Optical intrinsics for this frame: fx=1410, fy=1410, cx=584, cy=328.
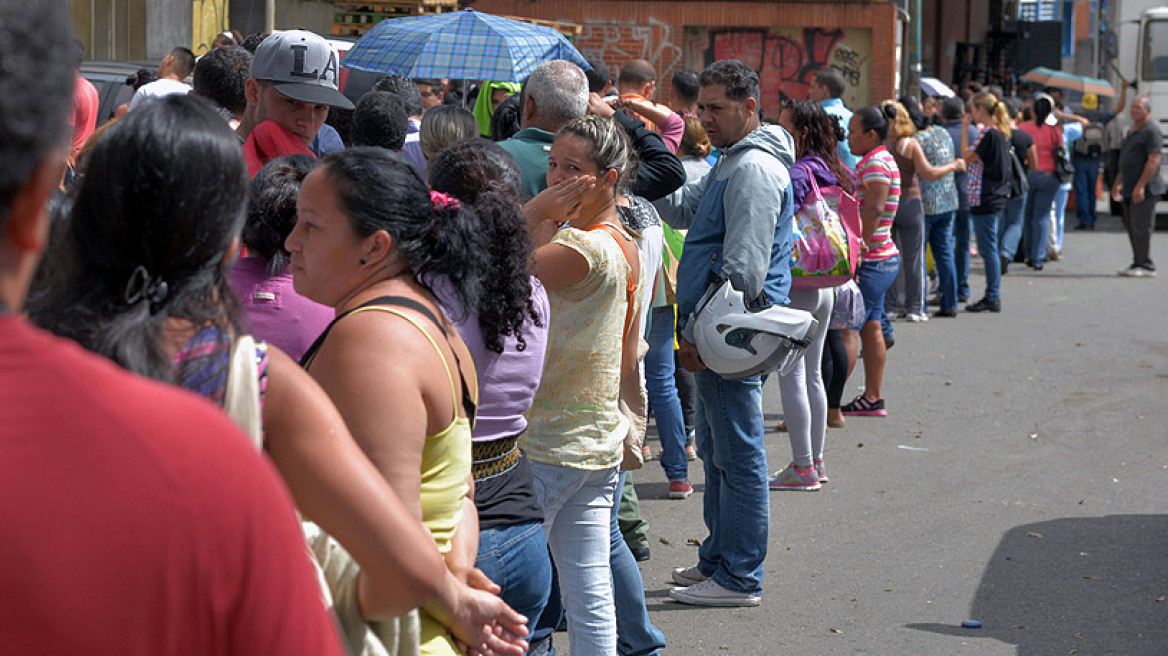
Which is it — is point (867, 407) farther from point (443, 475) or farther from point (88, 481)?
point (88, 481)

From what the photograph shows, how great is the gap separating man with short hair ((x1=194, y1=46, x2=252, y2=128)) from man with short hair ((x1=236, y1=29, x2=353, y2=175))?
2.61ft

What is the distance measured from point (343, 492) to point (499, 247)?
1.30 metres

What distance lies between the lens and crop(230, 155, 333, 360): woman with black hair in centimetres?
317

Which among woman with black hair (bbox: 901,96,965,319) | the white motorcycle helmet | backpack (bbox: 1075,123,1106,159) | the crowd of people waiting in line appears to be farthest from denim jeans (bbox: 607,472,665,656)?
backpack (bbox: 1075,123,1106,159)

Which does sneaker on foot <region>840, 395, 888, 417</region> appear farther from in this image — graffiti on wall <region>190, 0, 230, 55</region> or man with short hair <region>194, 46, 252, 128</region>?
graffiti on wall <region>190, 0, 230, 55</region>

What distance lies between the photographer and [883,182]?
946cm

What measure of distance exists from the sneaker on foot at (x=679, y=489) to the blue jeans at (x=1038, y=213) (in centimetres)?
1128

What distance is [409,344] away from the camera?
242 cm

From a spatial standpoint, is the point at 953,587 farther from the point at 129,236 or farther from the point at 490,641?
the point at 129,236

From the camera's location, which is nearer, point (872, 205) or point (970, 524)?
point (970, 524)

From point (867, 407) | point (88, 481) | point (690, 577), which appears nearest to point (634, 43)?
point (867, 407)

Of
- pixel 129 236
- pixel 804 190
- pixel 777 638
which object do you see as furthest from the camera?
pixel 804 190

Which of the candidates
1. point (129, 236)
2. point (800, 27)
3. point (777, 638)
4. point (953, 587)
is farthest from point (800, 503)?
point (800, 27)

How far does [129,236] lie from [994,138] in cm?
1304
